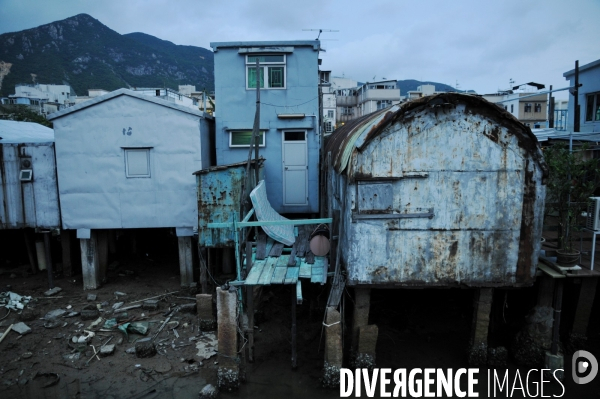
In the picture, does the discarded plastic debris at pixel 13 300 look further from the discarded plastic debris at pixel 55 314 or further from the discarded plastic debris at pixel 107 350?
the discarded plastic debris at pixel 107 350

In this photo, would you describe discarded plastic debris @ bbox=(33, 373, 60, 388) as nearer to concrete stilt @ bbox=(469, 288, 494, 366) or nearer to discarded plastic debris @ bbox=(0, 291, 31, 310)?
discarded plastic debris @ bbox=(0, 291, 31, 310)

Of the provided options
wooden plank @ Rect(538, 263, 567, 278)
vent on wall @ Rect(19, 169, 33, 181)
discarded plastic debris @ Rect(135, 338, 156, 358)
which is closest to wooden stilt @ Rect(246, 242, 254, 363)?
discarded plastic debris @ Rect(135, 338, 156, 358)

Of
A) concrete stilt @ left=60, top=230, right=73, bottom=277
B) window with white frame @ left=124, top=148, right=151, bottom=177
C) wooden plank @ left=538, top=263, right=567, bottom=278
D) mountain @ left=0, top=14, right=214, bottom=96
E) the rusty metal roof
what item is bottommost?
concrete stilt @ left=60, top=230, right=73, bottom=277

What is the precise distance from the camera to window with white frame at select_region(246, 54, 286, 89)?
14000 millimetres

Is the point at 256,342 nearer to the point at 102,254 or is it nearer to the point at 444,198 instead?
the point at 444,198

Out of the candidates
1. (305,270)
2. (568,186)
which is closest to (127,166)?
(305,270)

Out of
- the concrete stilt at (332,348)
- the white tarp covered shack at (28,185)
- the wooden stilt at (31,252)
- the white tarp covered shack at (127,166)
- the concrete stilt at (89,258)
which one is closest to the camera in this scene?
the concrete stilt at (332,348)

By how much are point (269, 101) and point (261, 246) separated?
244 inches

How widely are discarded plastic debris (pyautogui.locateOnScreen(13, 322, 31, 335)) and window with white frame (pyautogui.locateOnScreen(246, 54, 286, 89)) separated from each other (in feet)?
32.2

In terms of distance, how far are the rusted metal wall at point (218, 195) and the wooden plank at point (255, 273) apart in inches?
94.7

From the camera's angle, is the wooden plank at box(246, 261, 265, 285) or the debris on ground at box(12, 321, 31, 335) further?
the debris on ground at box(12, 321, 31, 335)

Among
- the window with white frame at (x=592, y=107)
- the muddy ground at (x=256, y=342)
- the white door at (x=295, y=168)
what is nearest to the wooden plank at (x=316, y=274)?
the muddy ground at (x=256, y=342)

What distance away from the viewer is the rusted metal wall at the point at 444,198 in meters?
7.83

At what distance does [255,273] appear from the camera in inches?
342
